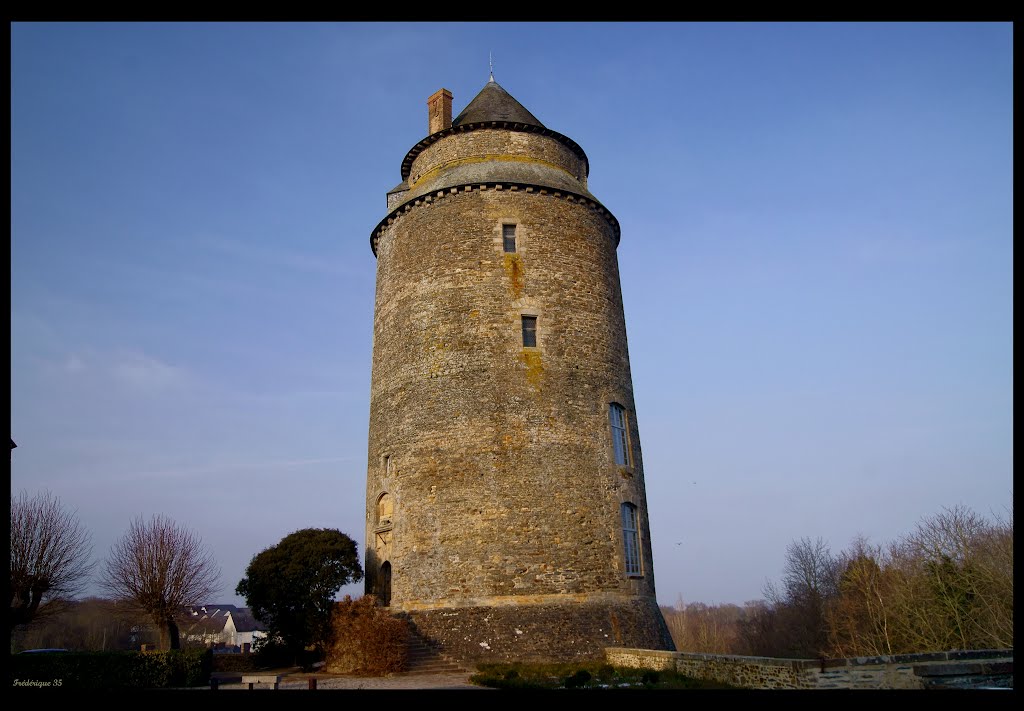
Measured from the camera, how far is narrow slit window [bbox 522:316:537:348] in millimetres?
19742

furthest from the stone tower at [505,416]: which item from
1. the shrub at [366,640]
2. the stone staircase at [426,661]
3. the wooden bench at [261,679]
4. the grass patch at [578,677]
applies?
the wooden bench at [261,679]

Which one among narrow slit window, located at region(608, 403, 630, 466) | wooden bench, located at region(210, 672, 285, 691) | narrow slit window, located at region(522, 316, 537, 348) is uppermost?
narrow slit window, located at region(522, 316, 537, 348)

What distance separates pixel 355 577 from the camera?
19.6 meters

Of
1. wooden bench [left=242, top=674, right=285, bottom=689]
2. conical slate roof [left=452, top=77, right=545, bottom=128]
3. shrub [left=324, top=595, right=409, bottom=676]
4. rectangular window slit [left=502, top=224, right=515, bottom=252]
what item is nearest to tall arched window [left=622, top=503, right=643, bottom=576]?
shrub [left=324, top=595, right=409, bottom=676]

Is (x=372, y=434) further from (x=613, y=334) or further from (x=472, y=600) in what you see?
(x=613, y=334)

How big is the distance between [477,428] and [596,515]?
12.2 ft

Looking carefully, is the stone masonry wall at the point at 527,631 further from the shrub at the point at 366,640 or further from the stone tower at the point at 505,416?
the shrub at the point at 366,640

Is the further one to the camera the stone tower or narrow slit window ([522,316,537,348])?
narrow slit window ([522,316,537,348])

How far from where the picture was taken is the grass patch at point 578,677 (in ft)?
44.4

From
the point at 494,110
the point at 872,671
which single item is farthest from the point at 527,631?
the point at 494,110

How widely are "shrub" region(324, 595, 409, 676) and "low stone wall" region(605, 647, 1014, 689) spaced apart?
6.55 m

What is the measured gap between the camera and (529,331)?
783 inches

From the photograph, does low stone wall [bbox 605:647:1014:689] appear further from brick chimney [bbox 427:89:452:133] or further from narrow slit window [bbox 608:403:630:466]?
brick chimney [bbox 427:89:452:133]

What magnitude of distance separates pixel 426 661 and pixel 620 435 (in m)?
7.72
